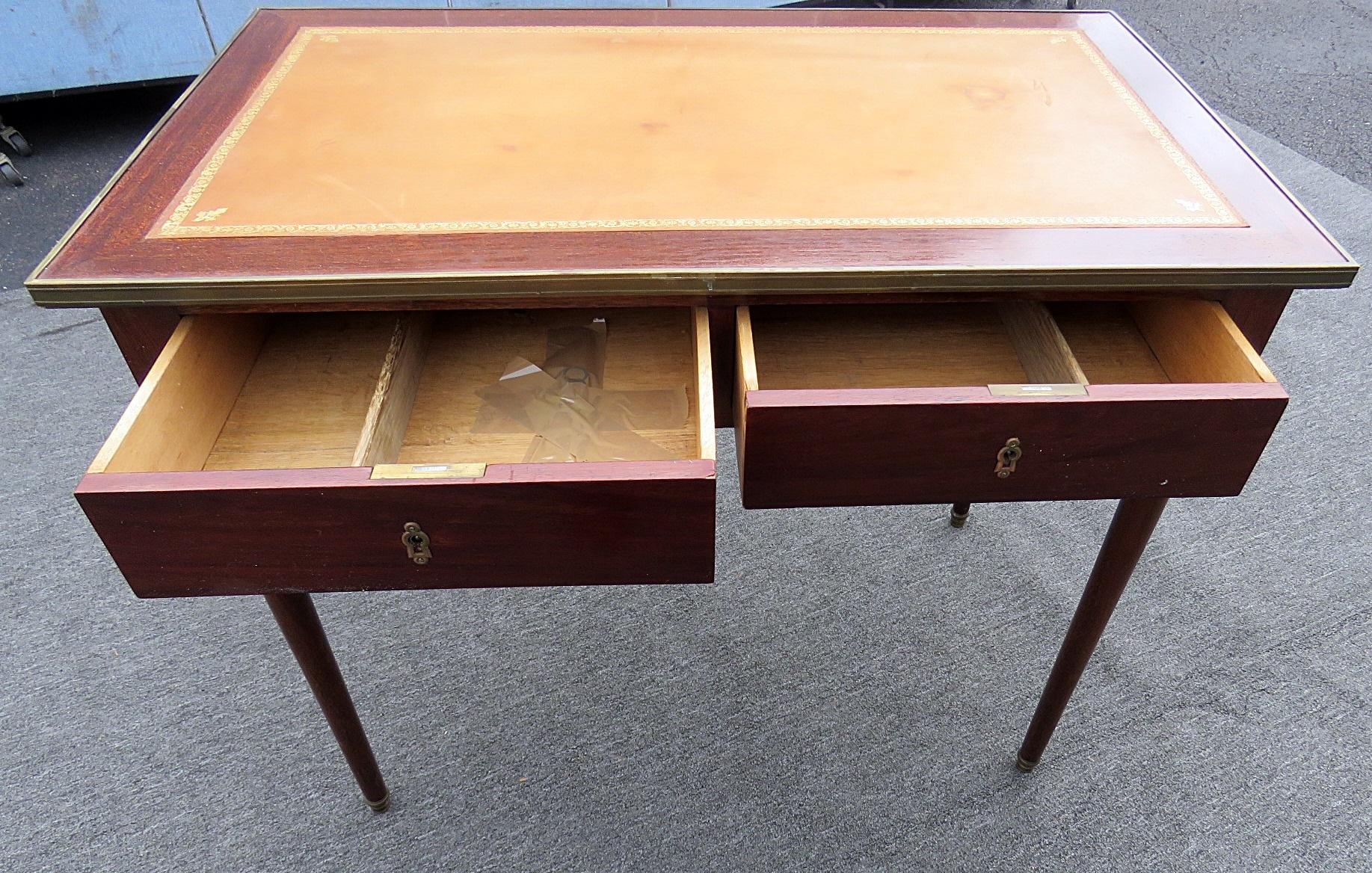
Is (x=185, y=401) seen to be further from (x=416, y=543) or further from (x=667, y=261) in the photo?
(x=667, y=261)

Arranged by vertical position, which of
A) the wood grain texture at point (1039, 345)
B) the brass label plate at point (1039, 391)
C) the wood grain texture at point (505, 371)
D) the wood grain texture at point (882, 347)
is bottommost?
the wood grain texture at point (505, 371)

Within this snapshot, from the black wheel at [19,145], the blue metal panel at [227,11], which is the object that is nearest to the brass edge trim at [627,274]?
the blue metal panel at [227,11]

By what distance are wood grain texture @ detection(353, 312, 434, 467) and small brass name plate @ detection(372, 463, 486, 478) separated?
0.27 ft

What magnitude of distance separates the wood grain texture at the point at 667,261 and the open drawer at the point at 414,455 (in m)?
0.05

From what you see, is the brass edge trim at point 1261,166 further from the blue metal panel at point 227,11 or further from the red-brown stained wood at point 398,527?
the blue metal panel at point 227,11

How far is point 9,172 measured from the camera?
1829mm

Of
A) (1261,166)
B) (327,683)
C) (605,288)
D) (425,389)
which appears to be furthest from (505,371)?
(1261,166)

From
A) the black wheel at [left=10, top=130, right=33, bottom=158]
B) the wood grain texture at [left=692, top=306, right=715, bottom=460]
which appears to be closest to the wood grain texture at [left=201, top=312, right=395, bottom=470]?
the wood grain texture at [left=692, top=306, right=715, bottom=460]

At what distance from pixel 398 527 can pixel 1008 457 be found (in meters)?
0.41

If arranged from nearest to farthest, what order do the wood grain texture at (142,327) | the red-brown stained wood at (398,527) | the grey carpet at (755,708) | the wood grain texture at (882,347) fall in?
the red-brown stained wood at (398,527)
the wood grain texture at (142,327)
the wood grain texture at (882,347)
the grey carpet at (755,708)

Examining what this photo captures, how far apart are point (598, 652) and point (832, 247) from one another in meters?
0.61

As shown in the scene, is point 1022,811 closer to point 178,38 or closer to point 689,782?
point 689,782

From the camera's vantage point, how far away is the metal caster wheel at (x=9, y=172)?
1.83 metres

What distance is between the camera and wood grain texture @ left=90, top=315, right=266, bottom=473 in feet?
2.03
